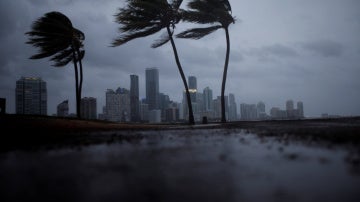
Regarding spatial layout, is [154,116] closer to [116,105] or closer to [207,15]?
[116,105]

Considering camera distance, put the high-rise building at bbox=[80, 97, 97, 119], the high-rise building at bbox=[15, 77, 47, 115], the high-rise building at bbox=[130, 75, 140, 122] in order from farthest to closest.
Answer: the high-rise building at bbox=[15, 77, 47, 115] < the high-rise building at bbox=[130, 75, 140, 122] < the high-rise building at bbox=[80, 97, 97, 119]

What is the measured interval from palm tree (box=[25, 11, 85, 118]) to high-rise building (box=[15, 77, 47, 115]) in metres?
153

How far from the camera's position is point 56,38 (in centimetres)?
1366

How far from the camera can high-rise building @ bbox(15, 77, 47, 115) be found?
14575 cm

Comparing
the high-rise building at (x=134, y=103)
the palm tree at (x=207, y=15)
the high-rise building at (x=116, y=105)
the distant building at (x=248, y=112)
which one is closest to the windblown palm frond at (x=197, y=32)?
the palm tree at (x=207, y=15)

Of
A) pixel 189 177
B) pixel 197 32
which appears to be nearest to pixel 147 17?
pixel 197 32

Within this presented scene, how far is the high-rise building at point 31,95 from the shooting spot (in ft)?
478

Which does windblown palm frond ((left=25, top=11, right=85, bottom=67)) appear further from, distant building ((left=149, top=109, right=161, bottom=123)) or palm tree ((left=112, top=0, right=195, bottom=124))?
distant building ((left=149, top=109, right=161, bottom=123))

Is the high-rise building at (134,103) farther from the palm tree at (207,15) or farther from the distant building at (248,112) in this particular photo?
the palm tree at (207,15)

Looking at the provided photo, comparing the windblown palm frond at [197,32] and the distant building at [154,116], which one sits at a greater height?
the windblown palm frond at [197,32]

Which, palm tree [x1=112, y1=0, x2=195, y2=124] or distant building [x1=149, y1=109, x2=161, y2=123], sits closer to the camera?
palm tree [x1=112, y1=0, x2=195, y2=124]

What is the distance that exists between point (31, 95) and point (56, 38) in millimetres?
167386

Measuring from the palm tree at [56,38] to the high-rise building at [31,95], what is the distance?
15305 cm

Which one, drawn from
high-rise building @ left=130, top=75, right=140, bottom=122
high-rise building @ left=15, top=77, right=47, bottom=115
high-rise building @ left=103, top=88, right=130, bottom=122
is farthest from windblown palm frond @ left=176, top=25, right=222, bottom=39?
high-rise building @ left=103, top=88, right=130, bottom=122
